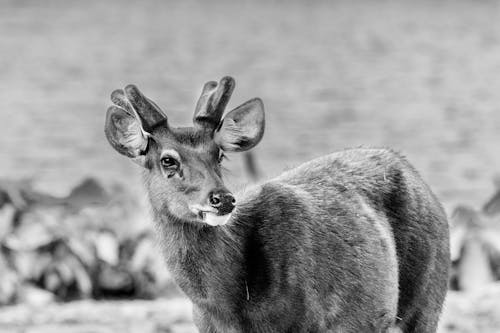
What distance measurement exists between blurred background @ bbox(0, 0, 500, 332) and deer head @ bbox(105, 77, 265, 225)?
0.45 meters

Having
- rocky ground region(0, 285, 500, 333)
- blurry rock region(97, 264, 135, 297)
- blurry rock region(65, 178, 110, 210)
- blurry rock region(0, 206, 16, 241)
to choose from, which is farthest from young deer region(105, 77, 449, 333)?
blurry rock region(65, 178, 110, 210)

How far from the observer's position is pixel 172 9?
271ft

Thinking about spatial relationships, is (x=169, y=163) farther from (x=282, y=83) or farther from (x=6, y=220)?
(x=282, y=83)

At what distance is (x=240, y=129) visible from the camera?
15.9ft

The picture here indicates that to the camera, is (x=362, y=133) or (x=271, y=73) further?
(x=271, y=73)

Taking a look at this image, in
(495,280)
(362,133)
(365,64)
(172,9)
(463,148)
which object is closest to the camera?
(495,280)

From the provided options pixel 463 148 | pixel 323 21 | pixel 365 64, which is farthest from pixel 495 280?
pixel 323 21

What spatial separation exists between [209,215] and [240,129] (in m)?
0.51

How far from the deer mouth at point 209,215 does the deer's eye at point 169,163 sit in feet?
0.74


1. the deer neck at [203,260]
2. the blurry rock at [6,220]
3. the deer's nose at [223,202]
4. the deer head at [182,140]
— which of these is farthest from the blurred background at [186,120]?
the deer's nose at [223,202]

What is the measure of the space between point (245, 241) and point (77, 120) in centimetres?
2034

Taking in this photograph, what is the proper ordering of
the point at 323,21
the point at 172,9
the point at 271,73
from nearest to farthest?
the point at 271,73, the point at 323,21, the point at 172,9

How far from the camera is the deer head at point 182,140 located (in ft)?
15.5

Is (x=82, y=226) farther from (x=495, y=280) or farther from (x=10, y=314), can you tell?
(x=495, y=280)
